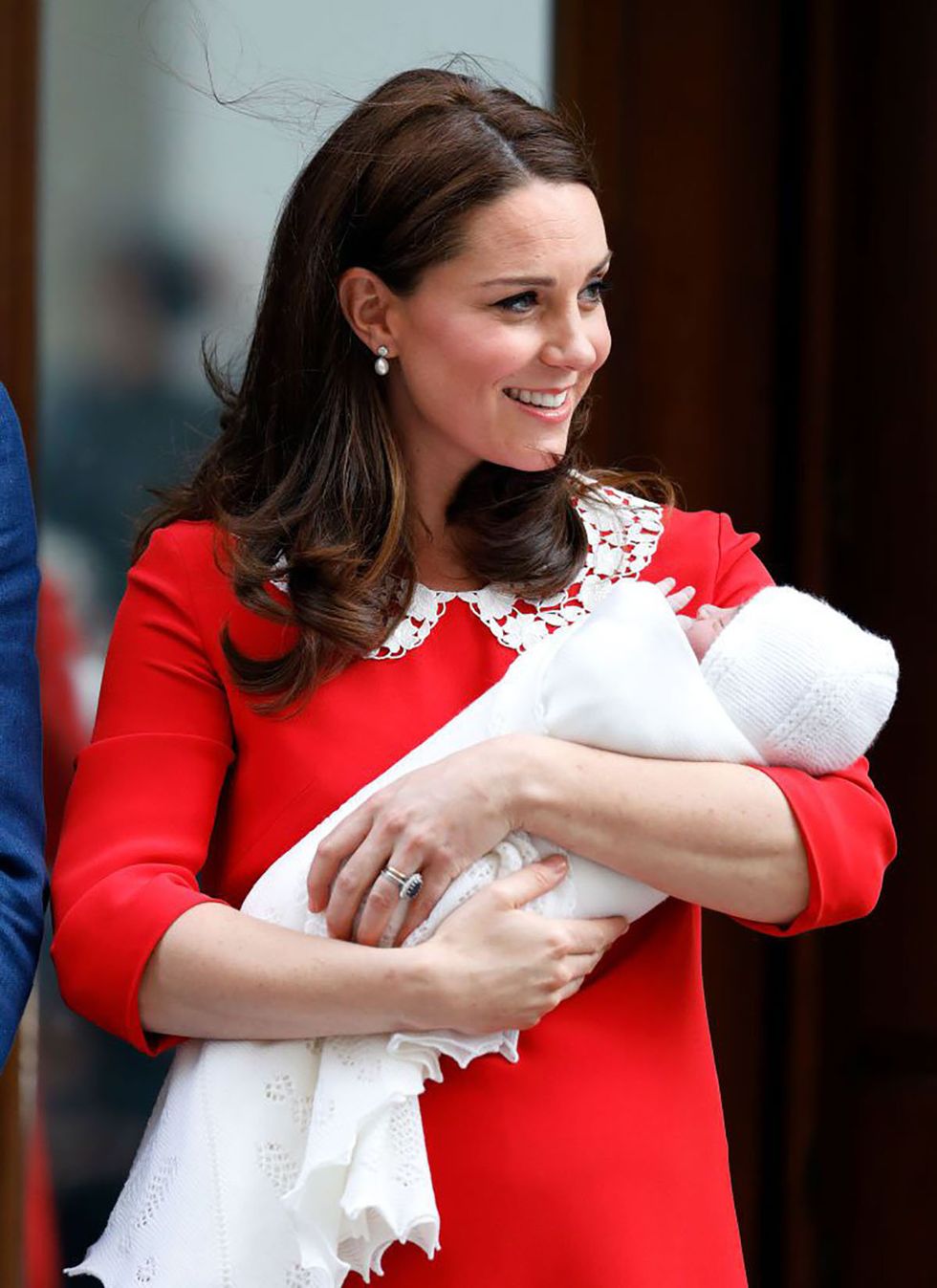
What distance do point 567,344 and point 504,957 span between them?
0.62 m

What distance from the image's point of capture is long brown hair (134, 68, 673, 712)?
192 cm

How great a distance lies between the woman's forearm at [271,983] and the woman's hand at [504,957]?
0.07ft

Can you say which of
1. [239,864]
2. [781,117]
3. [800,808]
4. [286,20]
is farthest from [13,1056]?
[781,117]

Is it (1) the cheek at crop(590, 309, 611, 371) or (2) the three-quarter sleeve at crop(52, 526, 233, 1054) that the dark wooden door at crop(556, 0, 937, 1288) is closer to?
(1) the cheek at crop(590, 309, 611, 371)

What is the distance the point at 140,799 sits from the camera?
1846 mm

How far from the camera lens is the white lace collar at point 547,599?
196 centimetres

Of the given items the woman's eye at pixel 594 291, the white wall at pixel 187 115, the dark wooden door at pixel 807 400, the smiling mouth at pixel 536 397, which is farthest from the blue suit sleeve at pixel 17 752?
the dark wooden door at pixel 807 400

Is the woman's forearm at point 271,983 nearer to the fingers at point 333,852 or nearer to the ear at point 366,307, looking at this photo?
the fingers at point 333,852

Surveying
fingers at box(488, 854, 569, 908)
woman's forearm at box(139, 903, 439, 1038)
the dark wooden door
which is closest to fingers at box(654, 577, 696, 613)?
fingers at box(488, 854, 569, 908)

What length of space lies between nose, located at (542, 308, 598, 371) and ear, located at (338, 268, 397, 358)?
19 centimetres

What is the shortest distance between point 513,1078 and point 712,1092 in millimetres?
236

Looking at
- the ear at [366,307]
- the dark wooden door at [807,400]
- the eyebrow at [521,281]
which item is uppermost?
the eyebrow at [521,281]

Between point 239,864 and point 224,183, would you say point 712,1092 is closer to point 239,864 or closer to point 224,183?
point 239,864

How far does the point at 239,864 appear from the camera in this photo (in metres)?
1.90
